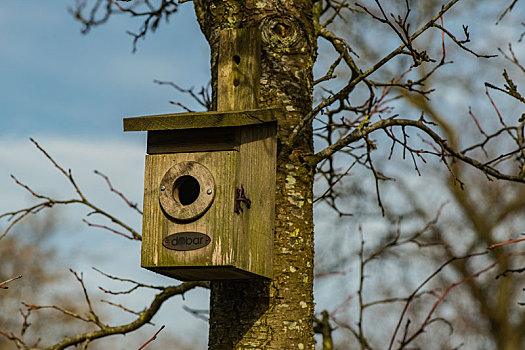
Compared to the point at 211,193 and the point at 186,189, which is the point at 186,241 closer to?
the point at 211,193

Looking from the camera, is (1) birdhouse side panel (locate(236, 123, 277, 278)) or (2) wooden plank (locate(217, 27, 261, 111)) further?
(2) wooden plank (locate(217, 27, 261, 111))

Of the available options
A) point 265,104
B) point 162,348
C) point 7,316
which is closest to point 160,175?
point 265,104

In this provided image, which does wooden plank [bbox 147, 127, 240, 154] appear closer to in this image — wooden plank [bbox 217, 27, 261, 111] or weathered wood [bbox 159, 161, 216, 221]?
weathered wood [bbox 159, 161, 216, 221]

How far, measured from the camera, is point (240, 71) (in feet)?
10.5

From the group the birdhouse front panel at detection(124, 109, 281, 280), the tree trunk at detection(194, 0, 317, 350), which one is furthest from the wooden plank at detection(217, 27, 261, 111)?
the birdhouse front panel at detection(124, 109, 281, 280)

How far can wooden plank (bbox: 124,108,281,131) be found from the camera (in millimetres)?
2908

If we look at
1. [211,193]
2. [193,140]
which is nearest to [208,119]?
[193,140]

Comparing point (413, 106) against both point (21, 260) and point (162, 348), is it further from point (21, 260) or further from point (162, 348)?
point (162, 348)

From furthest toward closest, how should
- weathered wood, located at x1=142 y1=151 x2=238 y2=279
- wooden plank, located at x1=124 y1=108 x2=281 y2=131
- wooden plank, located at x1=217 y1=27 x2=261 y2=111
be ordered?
wooden plank, located at x1=217 y1=27 x2=261 y2=111
wooden plank, located at x1=124 y1=108 x2=281 y2=131
weathered wood, located at x1=142 y1=151 x2=238 y2=279

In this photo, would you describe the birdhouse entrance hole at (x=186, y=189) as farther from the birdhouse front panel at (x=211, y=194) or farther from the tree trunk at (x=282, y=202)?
the tree trunk at (x=282, y=202)

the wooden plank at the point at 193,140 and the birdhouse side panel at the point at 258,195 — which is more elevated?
the wooden plank at the point at 193,140

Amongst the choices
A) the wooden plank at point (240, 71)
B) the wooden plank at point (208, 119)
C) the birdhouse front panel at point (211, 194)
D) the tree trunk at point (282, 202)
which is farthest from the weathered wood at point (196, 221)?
the wooden plank at point (240, 71)

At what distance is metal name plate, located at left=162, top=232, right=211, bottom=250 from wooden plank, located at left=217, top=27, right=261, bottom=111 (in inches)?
25.4

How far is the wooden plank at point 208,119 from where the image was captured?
2.91m
